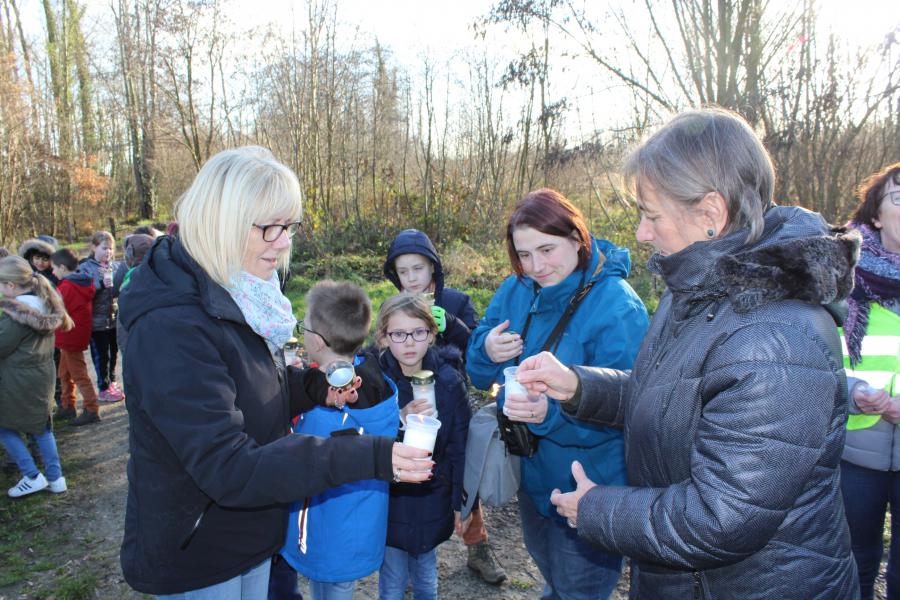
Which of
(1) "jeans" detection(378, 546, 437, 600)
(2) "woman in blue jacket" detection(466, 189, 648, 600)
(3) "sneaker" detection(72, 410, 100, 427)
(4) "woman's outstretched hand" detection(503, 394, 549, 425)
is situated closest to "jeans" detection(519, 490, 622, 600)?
(2) "woman in blue jacket" detection(466, 189, 648, 600)

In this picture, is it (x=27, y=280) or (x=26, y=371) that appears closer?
(x=26, y=371)

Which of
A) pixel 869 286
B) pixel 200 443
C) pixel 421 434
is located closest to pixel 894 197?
A: pixel 869 286

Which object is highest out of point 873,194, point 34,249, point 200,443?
point 873,194

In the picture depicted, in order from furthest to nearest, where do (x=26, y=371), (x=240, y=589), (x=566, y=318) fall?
(x=26, y=371) → (x=566, y=318) → (x=240, y=589)

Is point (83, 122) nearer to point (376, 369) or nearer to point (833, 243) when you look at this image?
point (376, 369)

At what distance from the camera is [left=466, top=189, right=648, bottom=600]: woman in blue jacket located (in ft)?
7.30

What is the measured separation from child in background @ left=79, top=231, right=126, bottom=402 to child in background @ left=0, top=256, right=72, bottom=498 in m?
1.69

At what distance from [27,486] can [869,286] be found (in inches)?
221

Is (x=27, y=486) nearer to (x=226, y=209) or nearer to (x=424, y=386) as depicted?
(x=424, y=386)

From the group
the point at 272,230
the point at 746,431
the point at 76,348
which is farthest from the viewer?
the point at 76,348

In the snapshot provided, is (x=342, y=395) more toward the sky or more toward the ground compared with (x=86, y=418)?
more toward the sky

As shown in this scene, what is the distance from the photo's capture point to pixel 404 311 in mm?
2812

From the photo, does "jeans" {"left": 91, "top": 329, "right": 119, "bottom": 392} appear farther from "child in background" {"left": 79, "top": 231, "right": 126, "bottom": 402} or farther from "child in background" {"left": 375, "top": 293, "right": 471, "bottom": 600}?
"child in background" {"left": 375, "top": 293, "right": 471, "bottom": 600}

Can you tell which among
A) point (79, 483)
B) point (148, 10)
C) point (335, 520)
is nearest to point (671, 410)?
point (335, 520)
